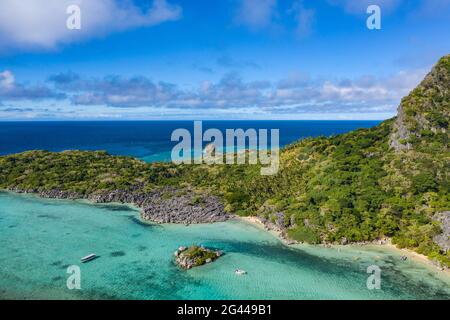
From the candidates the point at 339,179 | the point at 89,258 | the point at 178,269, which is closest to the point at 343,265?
the point at 178,269

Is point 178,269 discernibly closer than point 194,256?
Yes

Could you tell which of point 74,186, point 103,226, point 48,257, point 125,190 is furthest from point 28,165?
point 48,257

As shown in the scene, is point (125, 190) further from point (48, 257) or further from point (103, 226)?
point (48, 257)

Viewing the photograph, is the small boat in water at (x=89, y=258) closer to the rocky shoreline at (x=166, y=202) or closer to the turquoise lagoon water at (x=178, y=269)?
the turquoise lagoon water at (x=178, y=269)

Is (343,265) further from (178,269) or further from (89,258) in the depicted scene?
(89,258)

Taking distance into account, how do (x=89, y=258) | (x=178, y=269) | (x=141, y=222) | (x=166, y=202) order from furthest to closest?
(x=166, y=202)
(x=141, y=222)
(x=89, y=258)
(x=178, y=269)
